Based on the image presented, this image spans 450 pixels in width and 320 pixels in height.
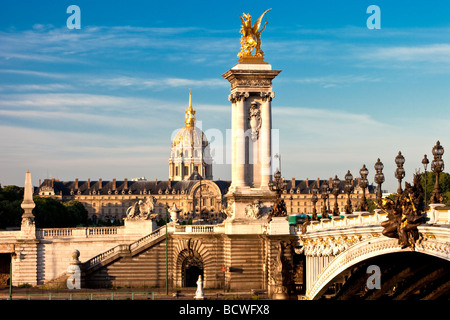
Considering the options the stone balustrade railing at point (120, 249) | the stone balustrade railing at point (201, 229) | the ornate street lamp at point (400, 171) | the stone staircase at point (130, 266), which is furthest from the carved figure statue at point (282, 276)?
the ornate street lamp at point (400, 171)

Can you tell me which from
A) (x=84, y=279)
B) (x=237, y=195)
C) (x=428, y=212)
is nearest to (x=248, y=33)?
(x=237, y=195)

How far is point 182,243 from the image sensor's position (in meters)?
79.1

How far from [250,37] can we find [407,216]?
44.3 m

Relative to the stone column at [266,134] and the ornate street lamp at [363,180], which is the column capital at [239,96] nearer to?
the stone column at [266,134]

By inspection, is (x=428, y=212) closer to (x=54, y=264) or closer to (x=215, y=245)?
(x=215, y=245)

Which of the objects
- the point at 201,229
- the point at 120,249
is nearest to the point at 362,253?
the point at 201,229

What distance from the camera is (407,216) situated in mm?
35469

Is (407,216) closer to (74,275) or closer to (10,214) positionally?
(74,275)

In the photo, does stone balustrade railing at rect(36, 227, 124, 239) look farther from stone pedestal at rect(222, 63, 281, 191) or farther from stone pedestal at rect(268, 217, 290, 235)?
stone pedestal at rect(268, 217, 290, 235)

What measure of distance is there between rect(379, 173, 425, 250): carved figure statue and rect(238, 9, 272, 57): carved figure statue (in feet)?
134

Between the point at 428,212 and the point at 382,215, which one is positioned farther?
the point at 382,215

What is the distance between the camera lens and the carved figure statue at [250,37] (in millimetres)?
77375
